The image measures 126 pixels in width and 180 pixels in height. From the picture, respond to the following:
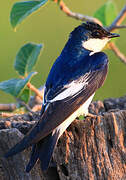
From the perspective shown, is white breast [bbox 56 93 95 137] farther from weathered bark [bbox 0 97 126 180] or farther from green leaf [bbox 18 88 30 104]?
green leaf [bbox 18 88 30 104]

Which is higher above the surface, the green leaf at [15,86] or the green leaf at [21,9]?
the green leaf at [21,9]

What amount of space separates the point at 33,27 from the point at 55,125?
3.37 metres

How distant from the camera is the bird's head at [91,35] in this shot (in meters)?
3.67

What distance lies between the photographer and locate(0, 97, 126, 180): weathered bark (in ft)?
9.59

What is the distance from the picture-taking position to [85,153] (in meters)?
2.95

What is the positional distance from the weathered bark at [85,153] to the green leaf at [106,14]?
4.41ft

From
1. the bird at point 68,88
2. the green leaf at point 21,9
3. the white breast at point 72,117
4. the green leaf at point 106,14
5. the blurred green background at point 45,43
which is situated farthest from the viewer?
the blurred green background at point 45,43

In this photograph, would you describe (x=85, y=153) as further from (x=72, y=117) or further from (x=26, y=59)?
(x=26, y=59)

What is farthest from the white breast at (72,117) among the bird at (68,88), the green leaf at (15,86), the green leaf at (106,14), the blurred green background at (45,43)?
the blurred green background at (45,43)

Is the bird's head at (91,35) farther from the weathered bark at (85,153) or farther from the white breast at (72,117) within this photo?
the weathered bark at (85,153)

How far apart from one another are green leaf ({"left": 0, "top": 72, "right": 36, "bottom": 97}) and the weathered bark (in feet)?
1.60

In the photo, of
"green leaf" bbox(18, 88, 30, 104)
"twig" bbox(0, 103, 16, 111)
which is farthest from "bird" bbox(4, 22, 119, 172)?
"twig" bbox(0, 103, 16, 111)

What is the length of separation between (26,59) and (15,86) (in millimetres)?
299

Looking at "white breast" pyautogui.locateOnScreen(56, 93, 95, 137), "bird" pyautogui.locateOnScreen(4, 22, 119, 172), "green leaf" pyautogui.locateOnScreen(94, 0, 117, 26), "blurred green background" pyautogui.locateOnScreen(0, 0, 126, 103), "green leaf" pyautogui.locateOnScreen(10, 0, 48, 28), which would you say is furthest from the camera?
"blurred green background" pyautogui.locateOnScreen(0, 0, 126, 103)
